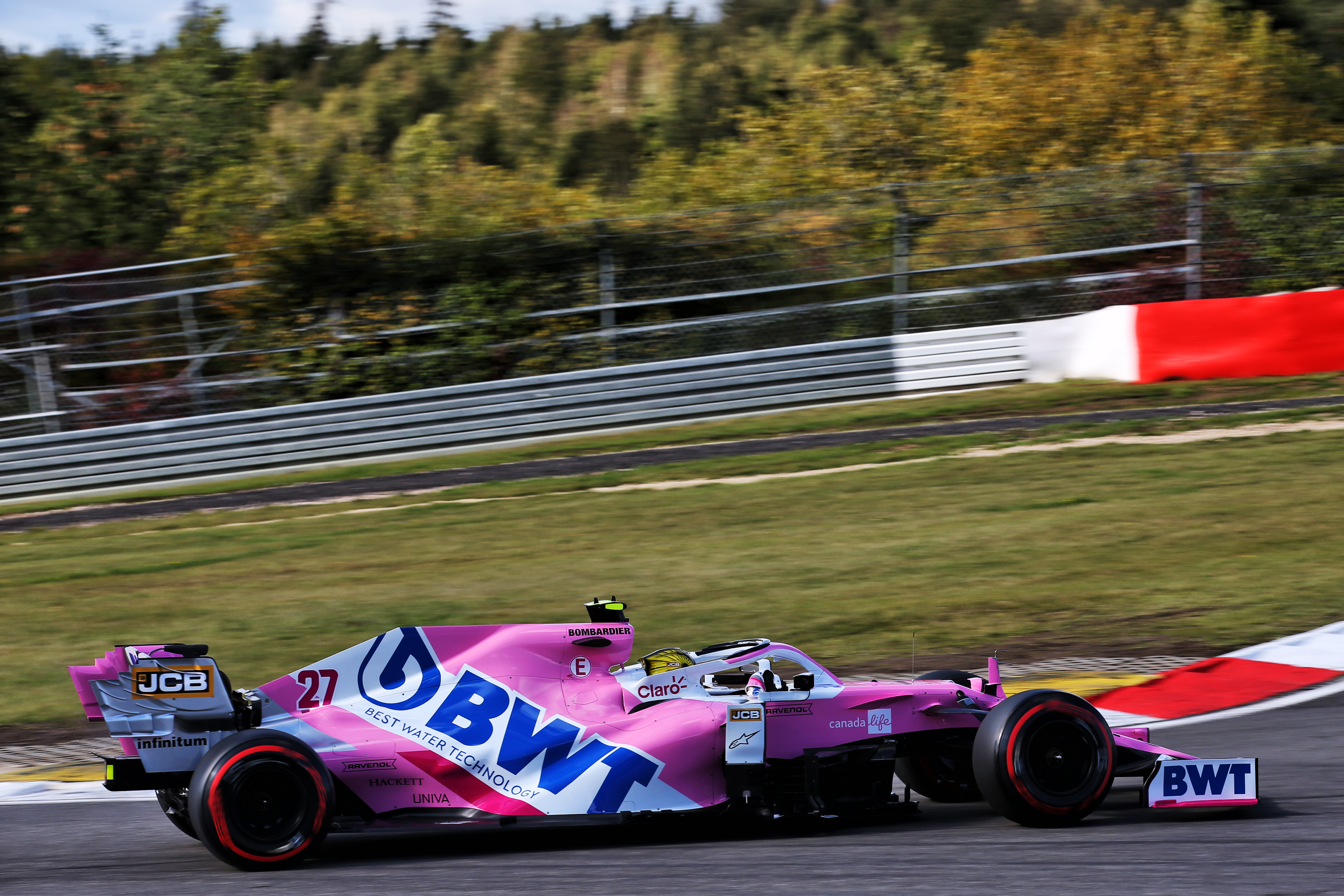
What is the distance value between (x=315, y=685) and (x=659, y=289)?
48.5 feet

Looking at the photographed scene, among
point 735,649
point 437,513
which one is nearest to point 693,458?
point 437,513

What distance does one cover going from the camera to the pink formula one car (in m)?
5.21

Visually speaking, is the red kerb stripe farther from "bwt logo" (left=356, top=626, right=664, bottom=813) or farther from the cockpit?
"bwt logo" (left=356, top=626, right=664, bottom=813)

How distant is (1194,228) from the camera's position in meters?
19.1

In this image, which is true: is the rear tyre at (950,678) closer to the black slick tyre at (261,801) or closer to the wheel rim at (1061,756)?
the wheel rim at (1061,756)

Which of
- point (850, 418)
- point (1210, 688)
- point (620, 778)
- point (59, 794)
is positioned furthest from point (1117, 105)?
point (59, 794)

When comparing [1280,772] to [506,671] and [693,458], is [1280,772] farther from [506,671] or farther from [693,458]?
[693,458]

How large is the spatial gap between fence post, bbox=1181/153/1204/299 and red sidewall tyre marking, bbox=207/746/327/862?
16.8 m

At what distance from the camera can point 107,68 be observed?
1216 inches

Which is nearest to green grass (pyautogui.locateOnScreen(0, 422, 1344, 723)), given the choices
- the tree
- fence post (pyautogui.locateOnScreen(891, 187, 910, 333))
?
fence post (pyautogui.locateOnScreen(891, 187, 910, 333))

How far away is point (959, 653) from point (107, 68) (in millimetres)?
28686

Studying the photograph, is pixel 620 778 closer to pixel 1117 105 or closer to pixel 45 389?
pixel 45 389

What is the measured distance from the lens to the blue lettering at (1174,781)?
5480 millimetres

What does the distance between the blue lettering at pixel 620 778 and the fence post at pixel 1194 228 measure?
627 inches
